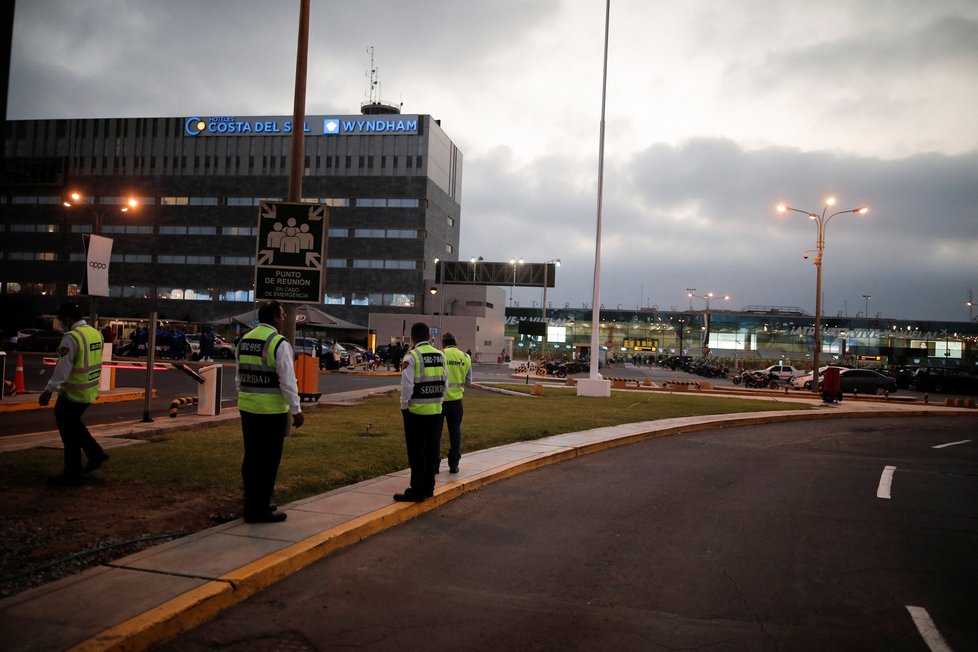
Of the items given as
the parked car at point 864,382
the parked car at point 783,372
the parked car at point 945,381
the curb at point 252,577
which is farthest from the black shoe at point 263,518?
the parked car at point 945,381

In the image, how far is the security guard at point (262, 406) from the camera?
6.33m

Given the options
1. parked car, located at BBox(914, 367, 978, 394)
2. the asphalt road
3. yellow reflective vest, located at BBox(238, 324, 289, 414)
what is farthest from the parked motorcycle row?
yellow reflective vest, located at BBox(238, 324, 289, 414)

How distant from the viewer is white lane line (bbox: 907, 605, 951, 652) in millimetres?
4391

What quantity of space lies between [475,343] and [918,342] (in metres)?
73.8

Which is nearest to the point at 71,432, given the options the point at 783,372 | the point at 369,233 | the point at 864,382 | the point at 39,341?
the point at 864,382

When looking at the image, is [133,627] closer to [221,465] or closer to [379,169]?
[221,465]

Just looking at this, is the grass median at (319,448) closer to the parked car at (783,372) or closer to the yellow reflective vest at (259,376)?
the yellow reflective vest at (259,376)

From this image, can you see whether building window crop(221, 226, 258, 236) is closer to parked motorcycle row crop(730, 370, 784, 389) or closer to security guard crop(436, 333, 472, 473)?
parked motorcycle row crop(730, 370, 784, 389)

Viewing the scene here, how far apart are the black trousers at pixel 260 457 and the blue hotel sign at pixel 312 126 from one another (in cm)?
7145

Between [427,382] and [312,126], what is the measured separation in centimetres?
7395

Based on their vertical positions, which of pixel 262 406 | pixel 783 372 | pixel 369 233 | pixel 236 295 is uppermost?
pixel 369 233

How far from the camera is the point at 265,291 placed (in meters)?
10.2

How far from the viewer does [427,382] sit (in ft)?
25.5

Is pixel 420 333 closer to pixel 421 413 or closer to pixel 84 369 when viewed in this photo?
pixel 421 413
